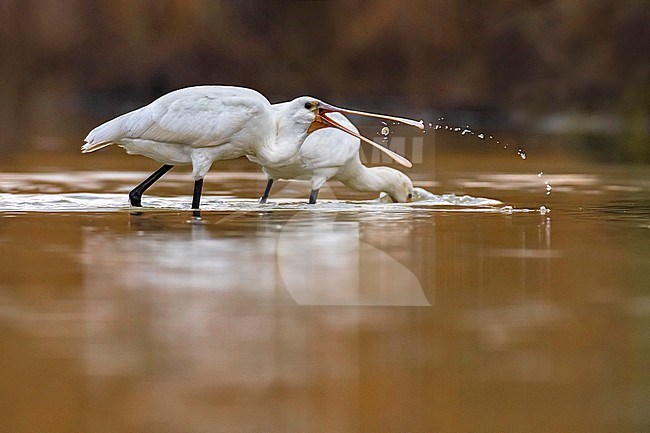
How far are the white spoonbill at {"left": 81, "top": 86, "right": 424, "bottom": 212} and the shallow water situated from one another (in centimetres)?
41

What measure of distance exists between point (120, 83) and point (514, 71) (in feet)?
27.2

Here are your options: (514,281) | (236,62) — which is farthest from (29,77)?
(514,281)

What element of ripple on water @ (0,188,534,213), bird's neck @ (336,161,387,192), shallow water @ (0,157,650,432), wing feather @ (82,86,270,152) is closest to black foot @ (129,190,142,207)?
ripple on water @ (0,188,534,213)

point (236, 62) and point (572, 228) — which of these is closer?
point (572, 228)

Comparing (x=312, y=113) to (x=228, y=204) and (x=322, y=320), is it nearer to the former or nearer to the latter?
(x=228, y=204)

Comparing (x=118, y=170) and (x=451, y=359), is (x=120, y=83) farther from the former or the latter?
(x=451, y=359)

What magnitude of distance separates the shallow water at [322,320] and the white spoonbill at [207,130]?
41cm

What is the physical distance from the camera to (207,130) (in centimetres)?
1011

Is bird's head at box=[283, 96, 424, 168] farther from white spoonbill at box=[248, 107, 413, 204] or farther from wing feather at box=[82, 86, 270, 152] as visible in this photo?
wing feather at box=[82, 86, 270, 152]

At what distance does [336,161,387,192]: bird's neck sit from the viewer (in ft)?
37.9

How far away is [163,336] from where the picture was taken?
5.47 m

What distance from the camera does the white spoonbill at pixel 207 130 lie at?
33.3 feet

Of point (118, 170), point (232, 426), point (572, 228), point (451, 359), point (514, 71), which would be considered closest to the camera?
point (232, 426)

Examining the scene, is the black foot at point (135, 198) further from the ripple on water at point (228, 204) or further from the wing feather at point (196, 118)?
the wing feather at point (196, 118)
